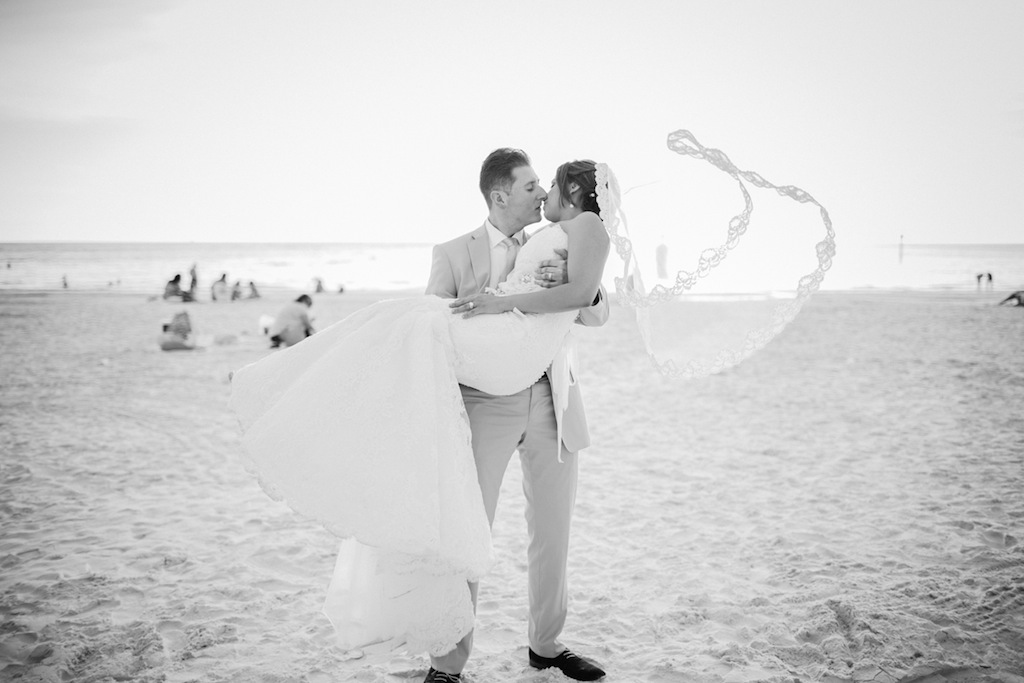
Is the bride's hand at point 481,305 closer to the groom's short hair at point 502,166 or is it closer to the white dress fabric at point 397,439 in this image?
the white dress fabric at point 397,439

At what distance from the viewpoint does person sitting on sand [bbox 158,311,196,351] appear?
493 inches

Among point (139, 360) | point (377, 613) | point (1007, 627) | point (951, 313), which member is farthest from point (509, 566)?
point (951, 313)

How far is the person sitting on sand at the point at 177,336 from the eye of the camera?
12.5 meters

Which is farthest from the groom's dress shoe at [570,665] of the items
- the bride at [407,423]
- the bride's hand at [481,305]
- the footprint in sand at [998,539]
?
the footprint in sand at [998,539]

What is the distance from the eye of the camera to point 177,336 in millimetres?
12555

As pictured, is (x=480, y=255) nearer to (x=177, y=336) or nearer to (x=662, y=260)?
(x=662, y=260)

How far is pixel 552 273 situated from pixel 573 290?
0.12 metres

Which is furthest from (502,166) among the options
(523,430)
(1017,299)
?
(1017,299)

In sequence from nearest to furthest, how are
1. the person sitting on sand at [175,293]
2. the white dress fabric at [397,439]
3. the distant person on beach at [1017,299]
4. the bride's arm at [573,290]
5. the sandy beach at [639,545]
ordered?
the white dress fabric at [397,439], the bride's arm at [573,290], the sandy beach at [639,545], the distant person on beach at [1017,299], the person sitting on sand at [175,293]

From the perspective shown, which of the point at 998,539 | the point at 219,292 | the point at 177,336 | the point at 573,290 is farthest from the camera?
the point at 219,292

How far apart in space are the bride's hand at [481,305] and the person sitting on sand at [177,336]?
11.7 meters

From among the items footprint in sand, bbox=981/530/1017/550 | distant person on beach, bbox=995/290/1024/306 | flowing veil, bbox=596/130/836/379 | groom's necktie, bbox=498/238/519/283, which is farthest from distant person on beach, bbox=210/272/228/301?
distant person on beach, bbox=995/290/1024/306

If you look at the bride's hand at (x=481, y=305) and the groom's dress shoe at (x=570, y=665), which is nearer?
the bride's hand at (x=481, y=305)

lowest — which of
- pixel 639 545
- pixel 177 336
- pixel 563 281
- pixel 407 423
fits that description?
pixel 639 545
